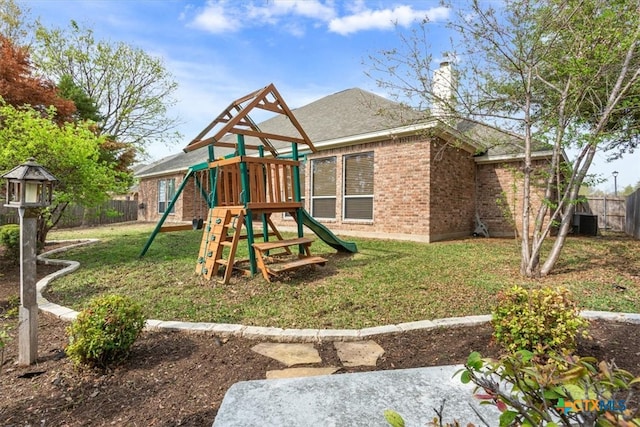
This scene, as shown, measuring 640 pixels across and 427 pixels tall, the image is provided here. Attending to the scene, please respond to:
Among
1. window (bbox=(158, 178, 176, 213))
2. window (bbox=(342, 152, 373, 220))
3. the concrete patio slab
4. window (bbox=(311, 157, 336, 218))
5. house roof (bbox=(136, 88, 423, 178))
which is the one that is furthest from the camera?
window (bbox=(158, 178, 176, 213))

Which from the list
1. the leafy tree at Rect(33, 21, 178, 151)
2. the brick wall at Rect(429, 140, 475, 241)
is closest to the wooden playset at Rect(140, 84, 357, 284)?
the brick wall at Rect(429, 140, 475, 241)

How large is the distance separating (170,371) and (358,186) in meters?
8.17

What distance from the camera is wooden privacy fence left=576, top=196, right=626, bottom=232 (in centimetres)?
1549

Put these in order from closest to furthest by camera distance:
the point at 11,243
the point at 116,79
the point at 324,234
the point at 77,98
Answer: the point at 11,243 → the point at 324,234 → the point at 77,98 → the point at 116,79

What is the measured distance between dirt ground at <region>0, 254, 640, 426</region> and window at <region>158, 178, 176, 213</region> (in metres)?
15.1

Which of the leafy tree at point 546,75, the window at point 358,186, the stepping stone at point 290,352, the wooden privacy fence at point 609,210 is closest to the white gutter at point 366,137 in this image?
the window at point 358,186

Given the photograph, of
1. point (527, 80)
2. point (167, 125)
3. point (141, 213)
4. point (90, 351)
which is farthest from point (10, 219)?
point (527, 80)

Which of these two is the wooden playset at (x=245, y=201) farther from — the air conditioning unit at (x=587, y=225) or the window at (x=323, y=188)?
the air conditioning unit at (x=587, y=225)

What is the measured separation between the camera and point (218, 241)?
5098 mm

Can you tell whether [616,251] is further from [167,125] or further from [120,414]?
[167,125]

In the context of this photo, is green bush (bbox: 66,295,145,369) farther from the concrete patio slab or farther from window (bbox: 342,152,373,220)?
window (bbox: 342,152,373,220)

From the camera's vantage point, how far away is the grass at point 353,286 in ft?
11.8

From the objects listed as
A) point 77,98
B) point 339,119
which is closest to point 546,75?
point 339,119

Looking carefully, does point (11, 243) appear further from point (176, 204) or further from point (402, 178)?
point (176, 204)
